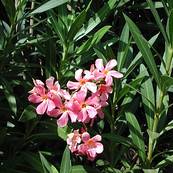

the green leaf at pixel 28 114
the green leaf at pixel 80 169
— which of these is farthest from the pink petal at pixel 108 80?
the green leaf at pixel 80 169

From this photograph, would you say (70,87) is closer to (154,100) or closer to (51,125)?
(51,125)

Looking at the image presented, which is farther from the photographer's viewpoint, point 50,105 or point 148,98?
point 148,98

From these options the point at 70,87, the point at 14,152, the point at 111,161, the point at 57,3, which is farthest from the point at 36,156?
the point at 57,3

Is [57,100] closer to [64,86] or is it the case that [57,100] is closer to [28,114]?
[28,114]

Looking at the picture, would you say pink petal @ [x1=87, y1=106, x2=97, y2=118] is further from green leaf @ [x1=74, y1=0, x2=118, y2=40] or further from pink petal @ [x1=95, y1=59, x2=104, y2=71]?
green leaf @ [x1=74, y1=0, x2=118, y2=40]

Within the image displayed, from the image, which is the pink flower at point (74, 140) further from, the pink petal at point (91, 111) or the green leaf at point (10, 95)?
the green leaf at point (10, 95)

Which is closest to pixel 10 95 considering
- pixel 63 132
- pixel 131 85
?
pixel 63 132
